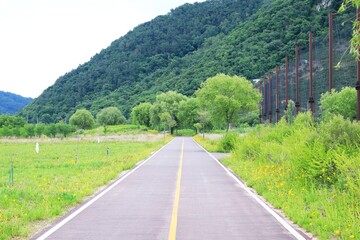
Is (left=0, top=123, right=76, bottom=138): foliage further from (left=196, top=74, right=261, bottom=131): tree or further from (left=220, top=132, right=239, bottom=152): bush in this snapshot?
(left=220, top=132, right=239, bottom=152): bush

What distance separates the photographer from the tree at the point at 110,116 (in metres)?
164

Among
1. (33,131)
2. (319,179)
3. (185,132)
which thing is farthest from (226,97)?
(185,132)

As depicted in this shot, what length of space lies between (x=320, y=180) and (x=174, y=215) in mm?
4976

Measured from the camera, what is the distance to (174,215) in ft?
38.6

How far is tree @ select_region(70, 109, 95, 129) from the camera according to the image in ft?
549

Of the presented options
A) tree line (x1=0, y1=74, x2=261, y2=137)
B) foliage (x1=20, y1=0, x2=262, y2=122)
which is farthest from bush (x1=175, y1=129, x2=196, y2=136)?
foliage (x1=20, y1=0, x2=262, y2=122)

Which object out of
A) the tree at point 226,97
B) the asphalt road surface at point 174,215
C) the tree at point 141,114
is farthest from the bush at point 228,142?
the tree at point 141,114

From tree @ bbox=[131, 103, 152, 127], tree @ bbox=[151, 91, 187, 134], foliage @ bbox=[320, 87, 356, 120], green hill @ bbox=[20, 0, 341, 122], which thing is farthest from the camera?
green hill @ bbox=[20, 0, 341, 122]

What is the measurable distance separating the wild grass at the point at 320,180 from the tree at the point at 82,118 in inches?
5949

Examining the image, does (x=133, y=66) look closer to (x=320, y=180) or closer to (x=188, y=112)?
(x=188, y=112)

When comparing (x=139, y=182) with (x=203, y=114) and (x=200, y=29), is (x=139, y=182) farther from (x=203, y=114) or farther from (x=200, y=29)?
(x=200, y=29)

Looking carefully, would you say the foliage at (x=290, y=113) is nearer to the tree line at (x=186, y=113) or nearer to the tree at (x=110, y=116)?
the tree line at (x=186, y=113)

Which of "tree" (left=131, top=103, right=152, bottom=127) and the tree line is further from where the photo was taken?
"tree" (left=131, top=103, right=152, bottom=127)

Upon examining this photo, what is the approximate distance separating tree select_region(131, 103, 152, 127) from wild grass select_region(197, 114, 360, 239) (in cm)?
12742
